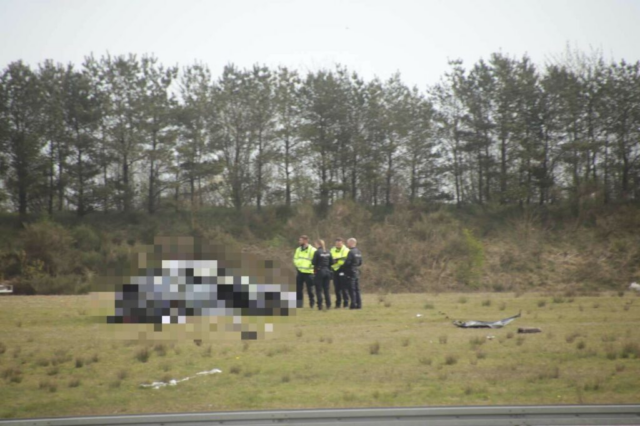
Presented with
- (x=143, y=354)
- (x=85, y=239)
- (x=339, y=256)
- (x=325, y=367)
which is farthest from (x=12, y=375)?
(x=85, y=239)

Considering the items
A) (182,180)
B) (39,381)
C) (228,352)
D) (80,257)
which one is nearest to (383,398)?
(228,352)

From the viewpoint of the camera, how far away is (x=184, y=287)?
11.8m

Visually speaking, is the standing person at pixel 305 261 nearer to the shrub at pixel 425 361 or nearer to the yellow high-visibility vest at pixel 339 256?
the yellow high-visibility vest at pixel 339 256

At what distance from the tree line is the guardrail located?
32694 mm

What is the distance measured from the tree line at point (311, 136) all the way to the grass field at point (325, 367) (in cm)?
2760

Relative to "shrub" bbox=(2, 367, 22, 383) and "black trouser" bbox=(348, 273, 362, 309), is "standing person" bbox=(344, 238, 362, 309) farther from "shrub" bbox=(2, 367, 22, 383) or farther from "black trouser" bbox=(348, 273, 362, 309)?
"shrub" bbox=(2, 367, 22, 383)

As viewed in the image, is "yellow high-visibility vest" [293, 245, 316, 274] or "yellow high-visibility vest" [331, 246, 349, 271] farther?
"yellow high-visibility vest" [331, 246, 349, 271]

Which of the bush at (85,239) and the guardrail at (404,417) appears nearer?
the guardrail at (404,417)

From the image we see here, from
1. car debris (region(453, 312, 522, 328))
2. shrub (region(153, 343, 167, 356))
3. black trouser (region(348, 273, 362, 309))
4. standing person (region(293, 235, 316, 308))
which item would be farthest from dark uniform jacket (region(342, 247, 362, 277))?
shrub (region(153, 343, 167, 356))

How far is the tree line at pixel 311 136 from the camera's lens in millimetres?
45469

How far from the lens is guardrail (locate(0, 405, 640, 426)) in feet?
28.6

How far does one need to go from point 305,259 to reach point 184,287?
8.78 metres

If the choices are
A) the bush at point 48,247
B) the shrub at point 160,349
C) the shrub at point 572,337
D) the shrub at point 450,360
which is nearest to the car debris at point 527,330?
the shrub at point 572,337

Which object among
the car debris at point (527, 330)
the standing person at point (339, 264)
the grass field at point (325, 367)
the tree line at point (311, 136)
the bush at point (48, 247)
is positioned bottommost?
the grass field at point (325, 367)
